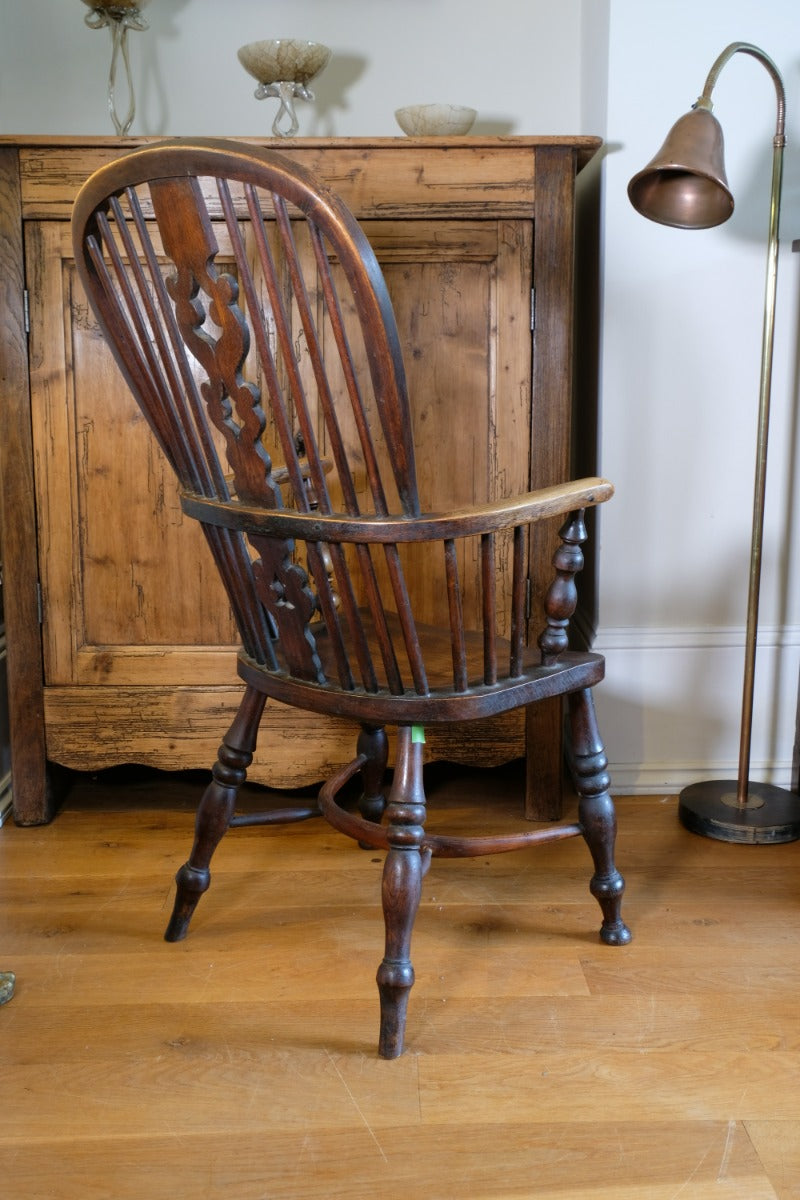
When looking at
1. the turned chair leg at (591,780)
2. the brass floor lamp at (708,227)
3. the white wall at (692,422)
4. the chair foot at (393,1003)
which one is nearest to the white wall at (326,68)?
the white wall at (692,422)

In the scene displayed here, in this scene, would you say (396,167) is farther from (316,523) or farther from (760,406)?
(316,523)

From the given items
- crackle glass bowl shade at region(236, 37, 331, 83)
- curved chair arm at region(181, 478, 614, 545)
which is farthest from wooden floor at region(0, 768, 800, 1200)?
crackle glass bowl shade at region(236, 37, 331, 83)

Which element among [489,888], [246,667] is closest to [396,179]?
[246,667]

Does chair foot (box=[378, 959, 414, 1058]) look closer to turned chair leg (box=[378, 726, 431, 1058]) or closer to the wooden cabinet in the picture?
turned chair leg (box=[378, 726, 431, 1058])

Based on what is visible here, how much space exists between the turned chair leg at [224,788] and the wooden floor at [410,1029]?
12 centimetres

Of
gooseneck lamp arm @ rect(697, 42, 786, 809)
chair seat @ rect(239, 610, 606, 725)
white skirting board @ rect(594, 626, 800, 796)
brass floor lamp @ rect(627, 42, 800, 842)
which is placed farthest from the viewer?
white skirting board @ rect(594, 626, 800, 796)

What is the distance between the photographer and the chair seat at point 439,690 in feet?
4.69

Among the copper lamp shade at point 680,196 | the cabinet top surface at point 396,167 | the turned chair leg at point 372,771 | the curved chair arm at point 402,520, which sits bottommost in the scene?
the turned chair leg at point 372,771

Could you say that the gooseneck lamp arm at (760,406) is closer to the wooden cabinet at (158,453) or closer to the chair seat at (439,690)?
the wooden cabinet at (158,453)

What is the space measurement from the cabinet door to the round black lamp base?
26.0 inches

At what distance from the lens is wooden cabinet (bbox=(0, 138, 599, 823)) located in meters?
2.01

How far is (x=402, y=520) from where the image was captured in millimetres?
1323

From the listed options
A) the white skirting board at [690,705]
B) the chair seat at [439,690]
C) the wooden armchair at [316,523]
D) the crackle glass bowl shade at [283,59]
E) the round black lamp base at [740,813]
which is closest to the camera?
the wooden armchair at [316,523]

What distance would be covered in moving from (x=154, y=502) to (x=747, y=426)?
1197 mm
